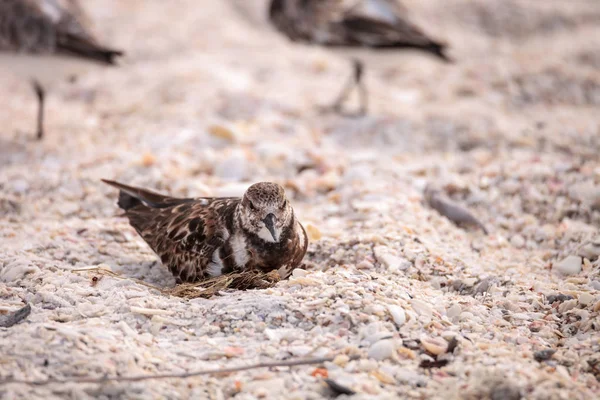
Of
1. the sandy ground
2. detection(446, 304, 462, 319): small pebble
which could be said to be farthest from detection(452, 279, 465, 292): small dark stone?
detection(446, 304, 462, 319): small pebble

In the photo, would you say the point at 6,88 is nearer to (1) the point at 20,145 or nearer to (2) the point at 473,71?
(1) the point at 20,145

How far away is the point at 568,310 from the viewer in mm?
2953

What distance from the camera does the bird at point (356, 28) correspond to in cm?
580

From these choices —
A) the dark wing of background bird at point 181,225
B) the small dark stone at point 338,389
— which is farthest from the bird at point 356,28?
the small dark stone at point 338,389

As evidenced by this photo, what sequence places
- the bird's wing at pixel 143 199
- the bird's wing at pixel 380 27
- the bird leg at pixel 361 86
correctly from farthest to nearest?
the bird leg at pixel 361 86
the bird's wing at pixel 380 27
the bird's wing at pixel 143 199

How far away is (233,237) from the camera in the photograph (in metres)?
3.13

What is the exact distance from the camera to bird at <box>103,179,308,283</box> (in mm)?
3023

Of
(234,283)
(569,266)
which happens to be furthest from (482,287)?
(234,283)

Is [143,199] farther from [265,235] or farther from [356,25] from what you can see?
[356,25]

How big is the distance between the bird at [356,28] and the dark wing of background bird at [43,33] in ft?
5.99

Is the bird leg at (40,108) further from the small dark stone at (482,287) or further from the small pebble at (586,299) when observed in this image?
the small pebble at (586,299)

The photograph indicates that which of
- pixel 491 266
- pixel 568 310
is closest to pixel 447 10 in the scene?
pixel 491 266

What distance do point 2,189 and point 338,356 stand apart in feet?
9.40

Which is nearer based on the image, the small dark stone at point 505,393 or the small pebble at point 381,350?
the small dark stone at point 505,393
